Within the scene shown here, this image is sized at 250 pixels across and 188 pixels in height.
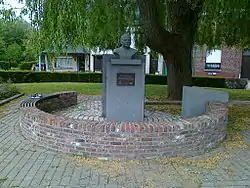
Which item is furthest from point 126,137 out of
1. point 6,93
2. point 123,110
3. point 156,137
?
point 6,93

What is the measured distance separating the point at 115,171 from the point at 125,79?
248 centimetres

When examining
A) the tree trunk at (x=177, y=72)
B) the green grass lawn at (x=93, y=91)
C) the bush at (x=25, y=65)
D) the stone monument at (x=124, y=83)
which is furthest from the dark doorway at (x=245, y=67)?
the stone monument at (x=124, y=83)

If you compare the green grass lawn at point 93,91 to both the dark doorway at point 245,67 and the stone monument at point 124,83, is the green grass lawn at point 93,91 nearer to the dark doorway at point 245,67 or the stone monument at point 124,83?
the stone monument at point 124,83

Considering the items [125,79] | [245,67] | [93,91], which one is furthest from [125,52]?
[245,67]

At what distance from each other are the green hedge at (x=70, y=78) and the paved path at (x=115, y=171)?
16.1m

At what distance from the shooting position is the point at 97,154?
15.2 feet

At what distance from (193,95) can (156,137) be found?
297cm

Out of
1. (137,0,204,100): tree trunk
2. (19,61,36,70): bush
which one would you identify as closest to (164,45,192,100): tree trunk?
(137,0,204,100): tree trunk

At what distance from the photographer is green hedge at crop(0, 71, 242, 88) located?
20.6 m

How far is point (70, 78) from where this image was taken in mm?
22359

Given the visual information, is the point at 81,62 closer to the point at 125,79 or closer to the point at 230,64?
the point at 230,64

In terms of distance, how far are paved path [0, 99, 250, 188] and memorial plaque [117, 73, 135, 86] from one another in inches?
83.0

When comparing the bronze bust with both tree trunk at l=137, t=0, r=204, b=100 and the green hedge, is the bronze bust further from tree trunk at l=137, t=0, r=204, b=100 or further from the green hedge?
the green hedge

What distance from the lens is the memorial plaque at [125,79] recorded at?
242 inches
